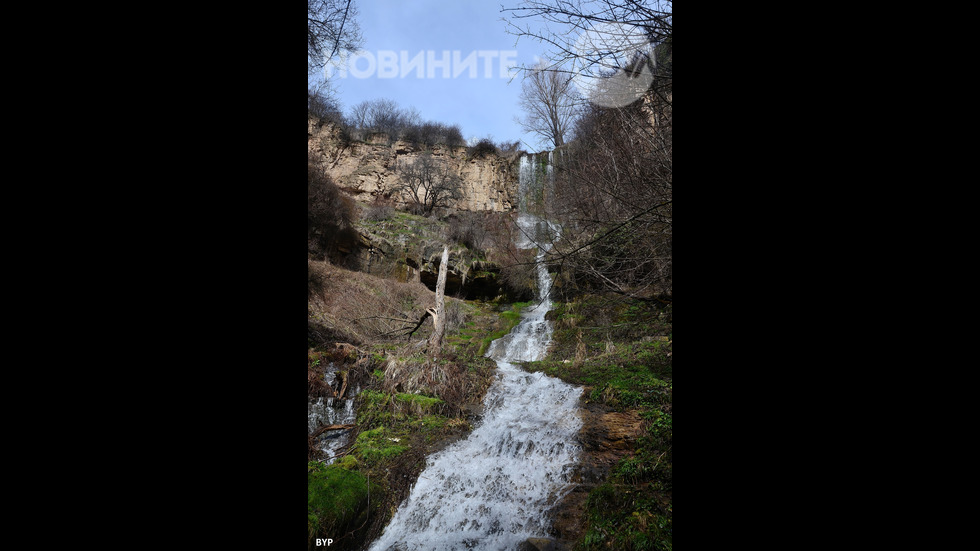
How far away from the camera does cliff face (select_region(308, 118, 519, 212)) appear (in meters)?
22.6

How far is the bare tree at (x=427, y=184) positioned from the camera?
72.0 ft

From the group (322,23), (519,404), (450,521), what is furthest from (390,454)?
(322,23)

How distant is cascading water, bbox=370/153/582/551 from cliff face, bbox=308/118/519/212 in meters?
15.7

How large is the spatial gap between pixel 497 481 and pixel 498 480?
21mm

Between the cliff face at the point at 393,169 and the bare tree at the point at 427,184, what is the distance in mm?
632

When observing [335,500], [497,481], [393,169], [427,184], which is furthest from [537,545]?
[393,169]

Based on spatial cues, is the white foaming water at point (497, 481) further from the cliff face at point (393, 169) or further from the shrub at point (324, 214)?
the cliff face at point (393, 169)
